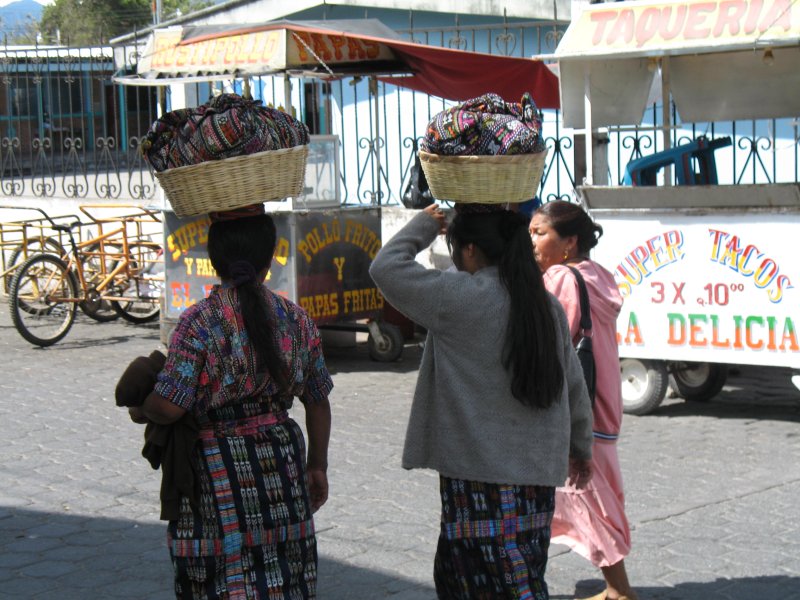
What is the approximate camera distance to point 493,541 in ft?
11.4

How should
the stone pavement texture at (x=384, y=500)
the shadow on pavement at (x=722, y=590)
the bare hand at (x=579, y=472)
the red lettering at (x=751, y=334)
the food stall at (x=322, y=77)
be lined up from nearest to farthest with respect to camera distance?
the bare hand at (x=579, y=472), the shadow on pavement at (x=722, y=590), the stone pavement texture at (x=384, y=500), the red lettering at (x=751, y=334), the food stall at (x=322, y=77)

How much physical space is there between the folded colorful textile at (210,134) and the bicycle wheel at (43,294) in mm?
7561

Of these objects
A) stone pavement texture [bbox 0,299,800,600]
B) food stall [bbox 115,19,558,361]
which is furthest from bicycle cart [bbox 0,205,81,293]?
stone pavement texture [bbox 0,299,800,600]

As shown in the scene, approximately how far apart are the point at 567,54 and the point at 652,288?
1626 millimetres

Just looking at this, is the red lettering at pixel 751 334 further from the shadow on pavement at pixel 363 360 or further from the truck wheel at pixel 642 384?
the shadow on pavement at pixel 363 360

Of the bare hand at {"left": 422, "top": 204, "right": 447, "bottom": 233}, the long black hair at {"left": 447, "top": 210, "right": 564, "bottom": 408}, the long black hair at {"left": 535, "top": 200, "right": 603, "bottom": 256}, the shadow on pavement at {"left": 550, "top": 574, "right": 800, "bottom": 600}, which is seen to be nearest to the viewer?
the long black hair at {"left": 447, "top": 210, "right": 564, "bottom": 408}

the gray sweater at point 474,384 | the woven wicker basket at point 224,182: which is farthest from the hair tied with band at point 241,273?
the gray sweater at point 474,384

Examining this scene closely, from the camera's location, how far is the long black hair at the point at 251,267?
3.24m

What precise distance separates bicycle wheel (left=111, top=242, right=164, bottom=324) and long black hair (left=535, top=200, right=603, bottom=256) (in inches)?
269

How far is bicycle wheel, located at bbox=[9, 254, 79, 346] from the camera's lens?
10516mm

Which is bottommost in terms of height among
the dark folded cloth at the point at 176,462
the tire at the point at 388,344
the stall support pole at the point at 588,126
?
the tire at the point at 388,344

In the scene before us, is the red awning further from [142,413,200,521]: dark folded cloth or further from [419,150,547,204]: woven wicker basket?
[142,413,200,521]: dark folded cloth

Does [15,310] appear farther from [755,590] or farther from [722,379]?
[755,590]

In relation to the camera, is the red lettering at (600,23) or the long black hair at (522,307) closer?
the long black hair at (522,307)
